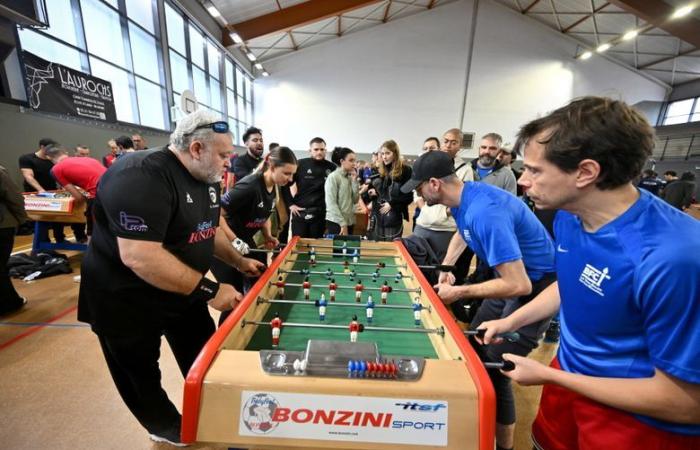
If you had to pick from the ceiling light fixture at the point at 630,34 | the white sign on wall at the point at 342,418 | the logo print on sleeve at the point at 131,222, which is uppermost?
the ceiling light fixture at the point at 630,34

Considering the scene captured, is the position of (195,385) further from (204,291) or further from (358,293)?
(358,293)

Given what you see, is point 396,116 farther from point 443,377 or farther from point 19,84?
point 443,377

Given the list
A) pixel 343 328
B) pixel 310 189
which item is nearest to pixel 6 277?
pixel 310 189

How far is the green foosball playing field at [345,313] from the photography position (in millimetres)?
1432

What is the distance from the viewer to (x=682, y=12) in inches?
327

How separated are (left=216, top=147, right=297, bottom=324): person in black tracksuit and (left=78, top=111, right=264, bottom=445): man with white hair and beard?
716mm

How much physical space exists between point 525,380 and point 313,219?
3.64m

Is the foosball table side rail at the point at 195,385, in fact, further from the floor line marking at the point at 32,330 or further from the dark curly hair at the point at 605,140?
the floor line marking at the point at 32,330

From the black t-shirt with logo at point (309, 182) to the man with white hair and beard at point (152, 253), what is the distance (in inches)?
102

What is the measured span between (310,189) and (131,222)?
3140 mm

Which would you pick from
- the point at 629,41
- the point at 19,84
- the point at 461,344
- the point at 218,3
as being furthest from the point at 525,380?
the point at 629,41

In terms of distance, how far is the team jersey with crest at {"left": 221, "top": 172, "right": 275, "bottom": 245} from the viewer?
2.41 metres

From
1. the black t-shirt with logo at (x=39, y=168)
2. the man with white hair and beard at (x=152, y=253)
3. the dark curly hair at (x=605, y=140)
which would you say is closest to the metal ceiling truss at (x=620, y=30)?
the dark curly hair at (x=605, y=140)

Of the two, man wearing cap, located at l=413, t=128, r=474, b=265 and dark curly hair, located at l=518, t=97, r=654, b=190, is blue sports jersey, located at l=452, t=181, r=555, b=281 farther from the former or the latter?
man wearing cap, located at l=413, t=128, r=474, b=265
